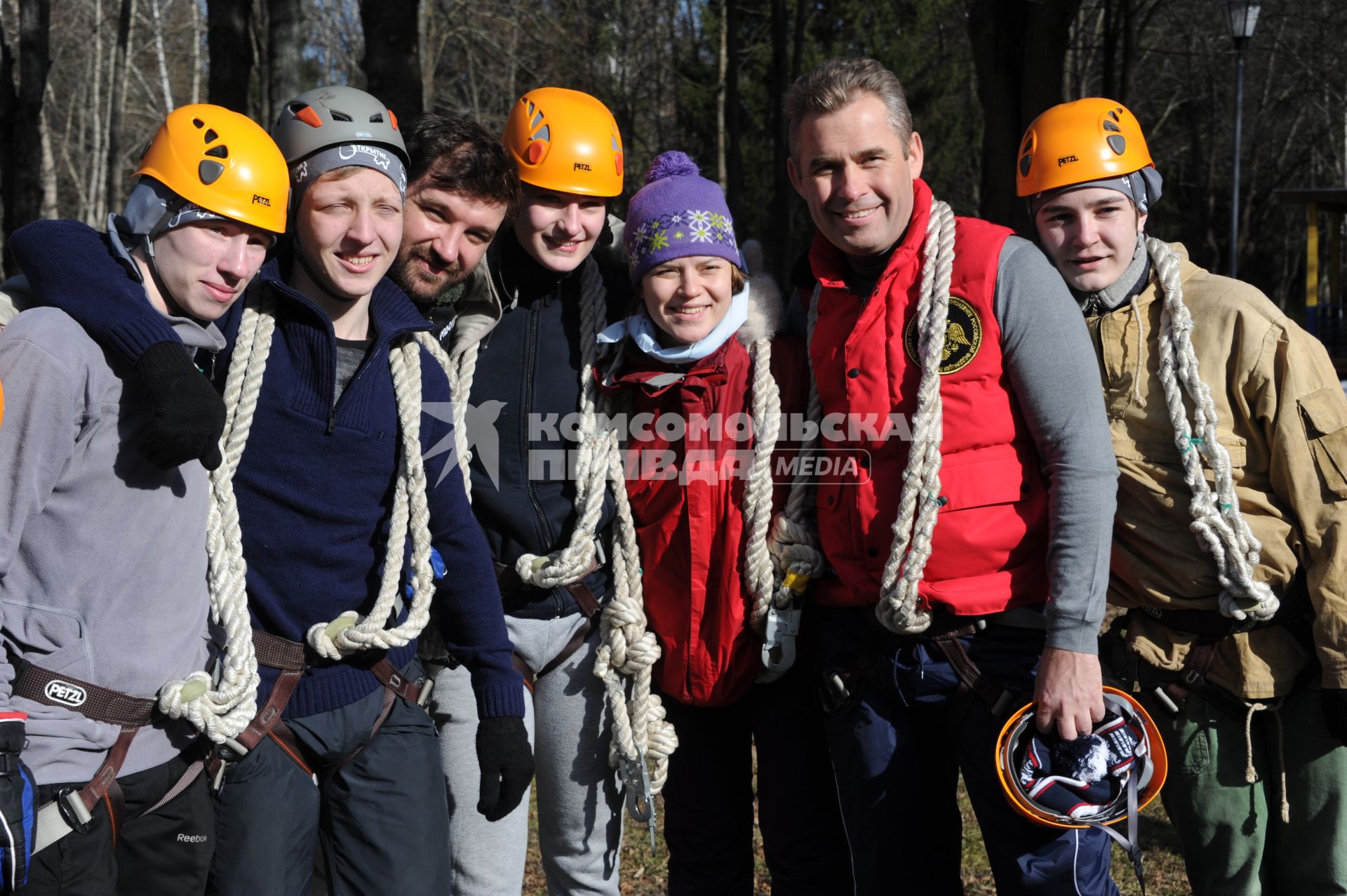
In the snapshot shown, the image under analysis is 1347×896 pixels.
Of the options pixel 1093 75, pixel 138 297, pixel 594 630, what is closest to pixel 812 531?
pixel 594 630

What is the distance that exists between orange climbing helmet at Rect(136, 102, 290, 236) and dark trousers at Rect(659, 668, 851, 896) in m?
1.53

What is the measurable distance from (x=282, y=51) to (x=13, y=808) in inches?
246

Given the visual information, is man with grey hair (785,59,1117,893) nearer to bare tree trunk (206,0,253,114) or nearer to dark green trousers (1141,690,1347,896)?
dark green trousers (1141,690,1347,896)

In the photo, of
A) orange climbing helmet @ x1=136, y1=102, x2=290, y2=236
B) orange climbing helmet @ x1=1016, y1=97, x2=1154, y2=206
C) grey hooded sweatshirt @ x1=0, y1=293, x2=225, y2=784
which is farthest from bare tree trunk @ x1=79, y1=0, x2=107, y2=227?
orange climbing helmet @ x1=1016, y1=97, x2=1154, y2=206

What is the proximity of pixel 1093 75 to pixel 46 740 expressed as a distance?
933 inches

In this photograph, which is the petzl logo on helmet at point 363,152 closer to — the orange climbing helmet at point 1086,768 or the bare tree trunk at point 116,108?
the orange climbing helmet at point 1086,768

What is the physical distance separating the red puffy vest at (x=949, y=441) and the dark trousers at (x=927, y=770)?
122 millimetres

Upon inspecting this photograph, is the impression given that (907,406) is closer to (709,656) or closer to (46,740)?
(709,656)

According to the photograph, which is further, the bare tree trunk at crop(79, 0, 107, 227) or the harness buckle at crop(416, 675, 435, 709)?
the bare tree trunk at crop(79, 0, 107, 227)

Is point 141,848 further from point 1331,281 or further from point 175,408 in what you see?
point 1331,281

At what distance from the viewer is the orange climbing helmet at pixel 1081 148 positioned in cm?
272

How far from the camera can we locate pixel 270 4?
7.37 meters

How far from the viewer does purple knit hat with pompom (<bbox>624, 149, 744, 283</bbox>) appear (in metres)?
2.82

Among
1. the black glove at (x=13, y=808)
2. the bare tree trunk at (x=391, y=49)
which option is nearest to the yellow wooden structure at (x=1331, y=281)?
the bare tree trunk at (x=391, y=49)
